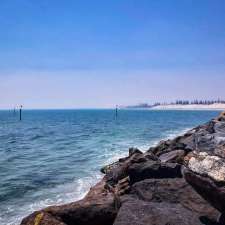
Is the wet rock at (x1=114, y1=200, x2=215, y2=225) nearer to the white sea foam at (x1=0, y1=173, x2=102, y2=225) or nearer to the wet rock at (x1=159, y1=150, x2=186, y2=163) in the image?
the white sea foam at (x1=0, y1=173, x2=102, y2=225)

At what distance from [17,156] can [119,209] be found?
22576mm

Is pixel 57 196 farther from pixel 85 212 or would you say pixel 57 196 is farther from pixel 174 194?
pixel 85 212

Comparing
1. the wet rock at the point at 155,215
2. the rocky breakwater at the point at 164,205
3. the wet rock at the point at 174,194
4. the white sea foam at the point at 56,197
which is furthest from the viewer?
the white sea foam at the point at 56,197

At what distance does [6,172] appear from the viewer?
2220cm

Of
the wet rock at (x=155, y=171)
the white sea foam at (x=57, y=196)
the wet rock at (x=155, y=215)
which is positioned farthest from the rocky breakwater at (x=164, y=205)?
the white sea foam at (x=57, y=196)

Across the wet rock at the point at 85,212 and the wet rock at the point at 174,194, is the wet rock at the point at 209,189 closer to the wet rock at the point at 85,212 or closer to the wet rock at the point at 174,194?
the wet rock at the point at 174,194

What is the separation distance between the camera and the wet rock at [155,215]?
8118 mm

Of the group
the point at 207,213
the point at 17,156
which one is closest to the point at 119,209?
the point at 207,213

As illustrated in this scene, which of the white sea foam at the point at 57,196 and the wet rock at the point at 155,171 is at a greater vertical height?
the wet rock at the point at 155,171

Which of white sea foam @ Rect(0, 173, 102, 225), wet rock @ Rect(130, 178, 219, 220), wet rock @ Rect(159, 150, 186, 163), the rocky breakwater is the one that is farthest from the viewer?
wet rock @ Rect(159, 150, 186, 163)

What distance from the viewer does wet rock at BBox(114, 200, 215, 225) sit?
812 centimetres

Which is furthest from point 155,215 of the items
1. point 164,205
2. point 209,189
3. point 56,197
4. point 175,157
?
point 175,157

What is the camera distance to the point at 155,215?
8.34 meters

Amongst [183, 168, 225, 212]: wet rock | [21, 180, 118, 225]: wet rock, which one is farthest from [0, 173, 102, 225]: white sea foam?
[183, 168, 225, 212]: wet rock
